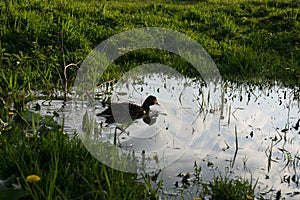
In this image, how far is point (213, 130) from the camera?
14.8 ft

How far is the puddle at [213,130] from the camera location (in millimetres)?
3586

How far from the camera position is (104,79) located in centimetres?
623

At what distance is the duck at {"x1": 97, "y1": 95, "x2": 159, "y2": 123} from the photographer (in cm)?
461

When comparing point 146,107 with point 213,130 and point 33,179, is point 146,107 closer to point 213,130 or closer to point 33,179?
point 213,130

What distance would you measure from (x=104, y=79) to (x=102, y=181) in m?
3.33

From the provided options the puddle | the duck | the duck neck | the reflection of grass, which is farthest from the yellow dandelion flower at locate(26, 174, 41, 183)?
the duck neck

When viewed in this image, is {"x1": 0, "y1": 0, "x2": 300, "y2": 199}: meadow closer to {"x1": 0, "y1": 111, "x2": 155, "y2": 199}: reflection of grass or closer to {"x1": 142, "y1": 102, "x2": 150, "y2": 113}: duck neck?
{"x1": 0, "y1": 111, "x2": 155, "y2": 199}: reflection of grass

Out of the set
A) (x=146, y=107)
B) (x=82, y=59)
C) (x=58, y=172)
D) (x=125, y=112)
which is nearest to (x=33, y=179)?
(x=58, y=172)

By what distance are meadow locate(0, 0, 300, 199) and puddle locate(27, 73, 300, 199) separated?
28 cm

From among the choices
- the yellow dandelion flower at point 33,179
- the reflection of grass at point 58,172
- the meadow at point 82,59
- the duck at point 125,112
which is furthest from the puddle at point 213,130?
the yellow dandelion flower at point 33,179

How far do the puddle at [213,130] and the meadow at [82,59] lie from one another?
0.91 feet

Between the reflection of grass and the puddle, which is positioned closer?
the reflection of grass

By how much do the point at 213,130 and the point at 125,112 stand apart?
Result: 0.88 meters

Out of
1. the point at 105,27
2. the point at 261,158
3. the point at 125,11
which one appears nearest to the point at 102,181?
the point at 261,158
